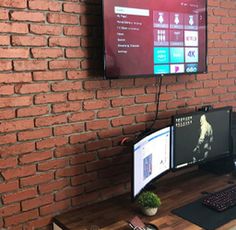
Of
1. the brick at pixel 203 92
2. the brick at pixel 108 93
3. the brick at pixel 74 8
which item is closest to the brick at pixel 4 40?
the brick at pixel 74 8

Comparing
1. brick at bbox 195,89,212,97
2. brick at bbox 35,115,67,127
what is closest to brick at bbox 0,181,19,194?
brick at bbox 35,115,67,127

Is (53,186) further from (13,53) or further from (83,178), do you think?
(13,53)

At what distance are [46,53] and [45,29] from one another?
127mm

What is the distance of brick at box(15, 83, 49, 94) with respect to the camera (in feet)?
5.72

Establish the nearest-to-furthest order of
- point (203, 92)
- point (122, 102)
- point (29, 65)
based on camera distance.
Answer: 1. point (29, 65)
2. point (122, 102)
3. point (203, 92)

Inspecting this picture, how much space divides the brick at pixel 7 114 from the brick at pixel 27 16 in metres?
0.47

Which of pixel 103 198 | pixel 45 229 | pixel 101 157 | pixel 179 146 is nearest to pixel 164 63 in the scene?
pixel 179 146

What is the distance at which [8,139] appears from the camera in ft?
5.71

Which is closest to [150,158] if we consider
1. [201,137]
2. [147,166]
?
[147,166]

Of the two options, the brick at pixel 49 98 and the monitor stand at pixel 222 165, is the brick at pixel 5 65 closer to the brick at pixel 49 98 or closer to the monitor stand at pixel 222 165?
the brick at pixel 49 98

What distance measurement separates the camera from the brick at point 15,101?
67.1 inches

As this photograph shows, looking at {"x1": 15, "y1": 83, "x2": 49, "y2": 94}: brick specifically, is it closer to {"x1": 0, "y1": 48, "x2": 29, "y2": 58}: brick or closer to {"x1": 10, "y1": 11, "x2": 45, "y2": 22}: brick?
{"x1": 0, "y1": 48, "x2": 29, "y2": 58}: brick

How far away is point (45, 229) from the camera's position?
1.93m

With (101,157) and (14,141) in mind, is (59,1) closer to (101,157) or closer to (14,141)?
(14,141)
